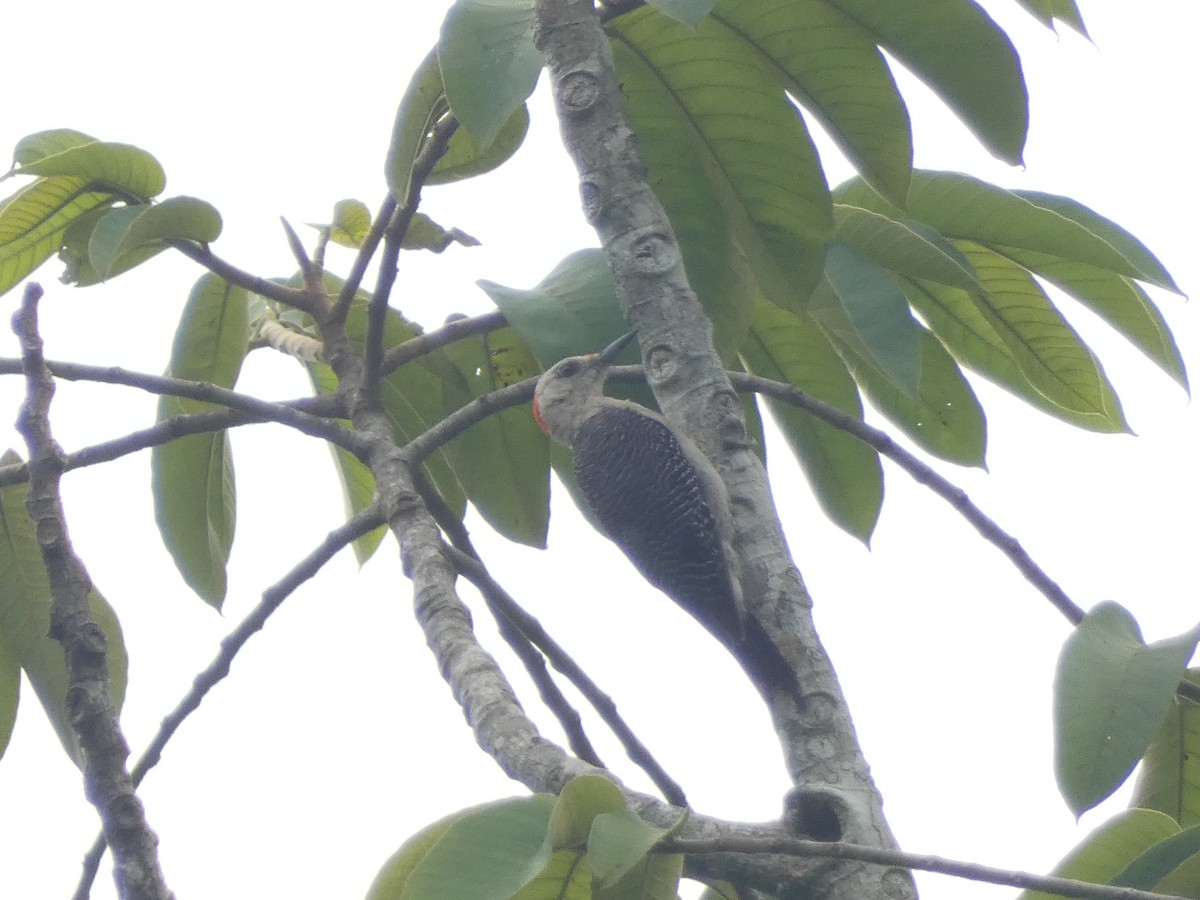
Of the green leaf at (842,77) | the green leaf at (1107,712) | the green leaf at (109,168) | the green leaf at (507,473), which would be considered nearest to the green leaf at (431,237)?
the green leaf at (507,473)

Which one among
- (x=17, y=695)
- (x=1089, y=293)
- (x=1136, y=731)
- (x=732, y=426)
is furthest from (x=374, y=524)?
(x=1089, y=293)

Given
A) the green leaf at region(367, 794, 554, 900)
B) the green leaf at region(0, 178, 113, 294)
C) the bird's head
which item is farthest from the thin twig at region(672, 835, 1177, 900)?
the bird's head

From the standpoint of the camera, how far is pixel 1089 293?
2580 millimetres

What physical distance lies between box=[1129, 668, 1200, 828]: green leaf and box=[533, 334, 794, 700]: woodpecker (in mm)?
882

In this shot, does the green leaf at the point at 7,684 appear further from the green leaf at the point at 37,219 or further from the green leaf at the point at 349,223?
the green leaf at the point at 349,223

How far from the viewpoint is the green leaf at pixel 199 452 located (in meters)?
2.89

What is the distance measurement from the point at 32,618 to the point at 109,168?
0.94 metres

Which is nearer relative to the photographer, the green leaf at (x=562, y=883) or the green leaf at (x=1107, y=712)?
the green leaf at (x=562, y=883)

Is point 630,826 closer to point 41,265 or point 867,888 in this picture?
point 867,888

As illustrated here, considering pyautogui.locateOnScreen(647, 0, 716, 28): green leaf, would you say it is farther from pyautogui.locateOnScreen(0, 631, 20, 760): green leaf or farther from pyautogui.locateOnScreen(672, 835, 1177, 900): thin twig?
pyautogui.locateOnScreen(0, 631, 20, 760): green leaf

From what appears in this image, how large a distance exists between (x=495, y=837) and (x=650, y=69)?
170cm

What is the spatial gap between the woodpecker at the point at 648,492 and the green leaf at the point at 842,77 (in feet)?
2.66

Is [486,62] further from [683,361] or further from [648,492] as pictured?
[648,492]

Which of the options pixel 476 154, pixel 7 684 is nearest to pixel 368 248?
pixel 476 154
